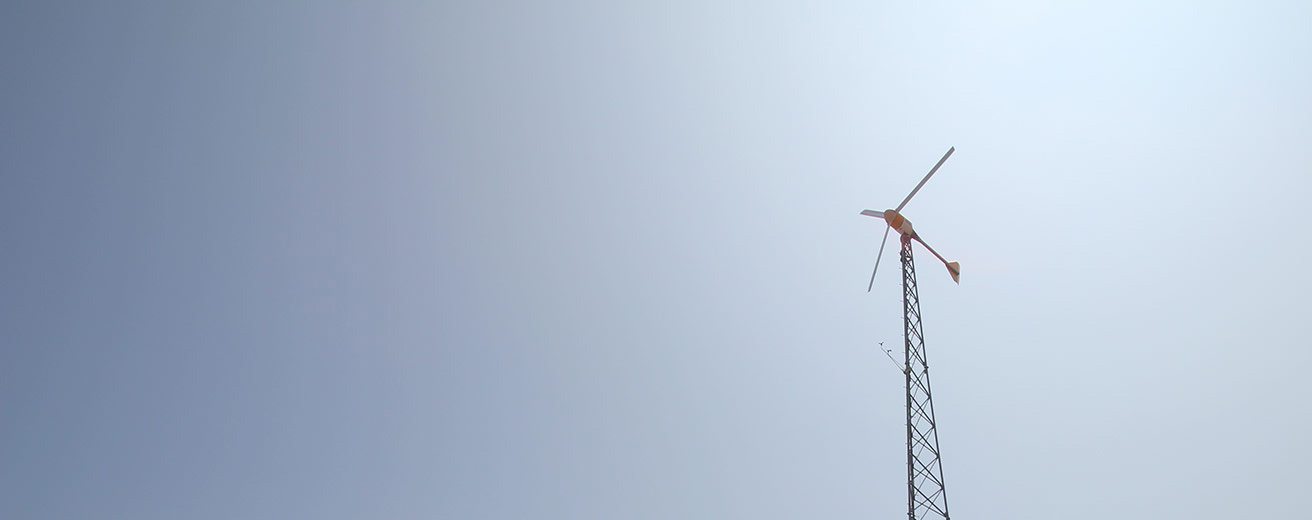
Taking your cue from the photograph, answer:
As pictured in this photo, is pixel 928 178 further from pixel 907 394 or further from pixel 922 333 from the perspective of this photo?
pixel 907 394

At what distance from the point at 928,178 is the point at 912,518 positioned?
27.7 meters

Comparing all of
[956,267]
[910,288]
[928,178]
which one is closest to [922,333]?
[910,288]

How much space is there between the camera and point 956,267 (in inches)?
2505

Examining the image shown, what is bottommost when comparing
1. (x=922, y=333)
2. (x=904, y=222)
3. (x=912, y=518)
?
(x=912, y=518)

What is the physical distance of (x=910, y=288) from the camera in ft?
196

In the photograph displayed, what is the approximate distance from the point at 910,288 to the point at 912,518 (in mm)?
18146

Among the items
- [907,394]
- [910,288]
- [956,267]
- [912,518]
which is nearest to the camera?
[912,518]

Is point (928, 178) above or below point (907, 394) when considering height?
above

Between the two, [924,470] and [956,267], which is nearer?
[924,470]

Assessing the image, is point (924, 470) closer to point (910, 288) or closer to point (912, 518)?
point (912, 518)

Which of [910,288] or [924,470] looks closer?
[924,470]

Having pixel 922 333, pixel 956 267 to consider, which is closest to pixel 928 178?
pixel 956 267

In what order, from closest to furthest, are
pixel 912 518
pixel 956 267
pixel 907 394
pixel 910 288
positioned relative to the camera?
pixel 912 518 → pixel 907 394 → pixel 910 288 → pixel 956 267

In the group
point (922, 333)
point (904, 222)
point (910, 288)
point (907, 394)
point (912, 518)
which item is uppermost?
point (904, 222)
